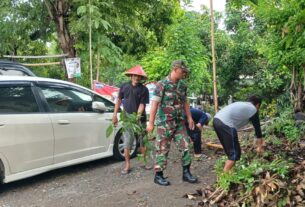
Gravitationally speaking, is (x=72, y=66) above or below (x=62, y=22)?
below

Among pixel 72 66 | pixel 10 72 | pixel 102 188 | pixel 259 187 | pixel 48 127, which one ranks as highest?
pixel 72 66

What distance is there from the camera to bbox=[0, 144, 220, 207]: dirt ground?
204 inches

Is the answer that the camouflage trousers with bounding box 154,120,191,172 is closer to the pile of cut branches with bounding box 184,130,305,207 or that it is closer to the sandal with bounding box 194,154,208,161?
the pile of cut branches with bounding box 184,130,305,207

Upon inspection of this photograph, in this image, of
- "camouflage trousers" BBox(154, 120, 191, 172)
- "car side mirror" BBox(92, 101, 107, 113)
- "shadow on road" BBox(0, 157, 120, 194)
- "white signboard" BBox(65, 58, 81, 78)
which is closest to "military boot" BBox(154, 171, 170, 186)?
"camouflage trousers" BBox(154, 120, 191, 172)

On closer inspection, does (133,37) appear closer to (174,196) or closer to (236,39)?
(236,39)

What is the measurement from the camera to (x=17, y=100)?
570 cm

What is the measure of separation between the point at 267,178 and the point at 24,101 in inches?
134

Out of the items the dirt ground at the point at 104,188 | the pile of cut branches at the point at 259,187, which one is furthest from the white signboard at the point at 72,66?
the pile of cut branches at the point at 259,187

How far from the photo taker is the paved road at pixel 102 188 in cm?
519

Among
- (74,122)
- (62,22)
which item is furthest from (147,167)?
(62,22)

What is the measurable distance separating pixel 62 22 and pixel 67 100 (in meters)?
5.21

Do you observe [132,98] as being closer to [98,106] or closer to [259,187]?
[98,106]

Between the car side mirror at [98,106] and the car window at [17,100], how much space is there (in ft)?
3.50

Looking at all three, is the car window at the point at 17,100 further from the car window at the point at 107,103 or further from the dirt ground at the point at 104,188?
the car window at the point at 107,103
